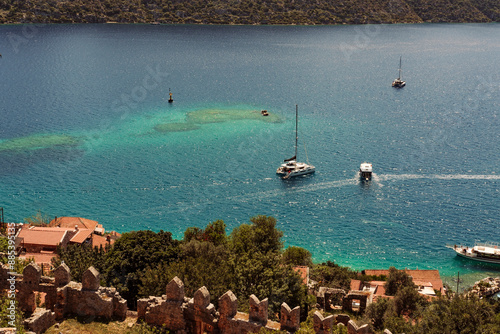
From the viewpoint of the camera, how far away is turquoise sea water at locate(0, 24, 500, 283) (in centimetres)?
7594

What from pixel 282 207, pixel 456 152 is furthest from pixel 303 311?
pixel 456 152

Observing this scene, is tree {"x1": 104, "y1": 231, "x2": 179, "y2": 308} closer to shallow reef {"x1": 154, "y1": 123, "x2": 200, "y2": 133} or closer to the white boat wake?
the white boat wake

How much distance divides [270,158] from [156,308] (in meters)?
69.6

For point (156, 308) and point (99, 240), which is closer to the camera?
point (156, 308)

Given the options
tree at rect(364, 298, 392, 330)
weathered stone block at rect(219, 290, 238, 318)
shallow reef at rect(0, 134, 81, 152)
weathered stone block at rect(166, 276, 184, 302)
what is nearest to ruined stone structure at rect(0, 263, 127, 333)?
weathered stone block at rect(166, 276, 184, 302)

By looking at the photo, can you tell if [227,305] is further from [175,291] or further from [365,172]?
[365,172]

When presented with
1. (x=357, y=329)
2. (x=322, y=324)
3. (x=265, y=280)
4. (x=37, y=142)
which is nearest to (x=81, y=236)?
(x=265, y=280)

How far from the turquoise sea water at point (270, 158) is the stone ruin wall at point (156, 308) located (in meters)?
40.2

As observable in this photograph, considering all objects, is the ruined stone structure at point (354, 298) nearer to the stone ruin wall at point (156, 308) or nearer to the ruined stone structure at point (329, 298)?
the ruined stone structure at point (329, 298)

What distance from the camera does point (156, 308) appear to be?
→ 30.6 m

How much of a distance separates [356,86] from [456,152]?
62408 millimetres

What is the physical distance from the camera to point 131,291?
4200 cm

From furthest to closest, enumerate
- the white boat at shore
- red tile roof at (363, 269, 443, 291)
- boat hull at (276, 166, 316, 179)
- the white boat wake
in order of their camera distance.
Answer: boat hull at (276, 166, 316, 179) → the white boat wake → the white boat at shore → red tile roof at (363, 269, 443, 291)

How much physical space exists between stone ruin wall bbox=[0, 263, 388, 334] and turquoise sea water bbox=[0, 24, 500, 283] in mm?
40231
